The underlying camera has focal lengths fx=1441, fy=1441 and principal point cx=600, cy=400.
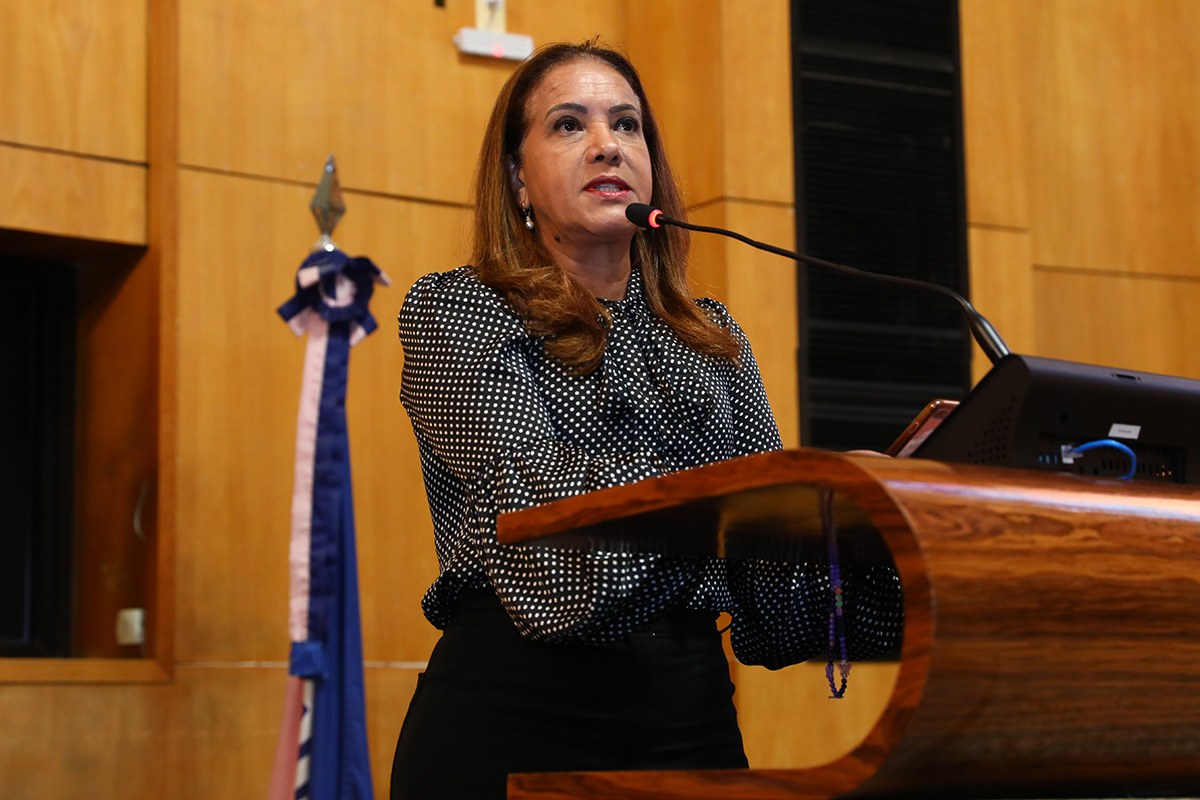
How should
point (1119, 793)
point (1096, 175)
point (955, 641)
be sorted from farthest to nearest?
1. point (1096, 175)
2. point (1119, 793)
3. point (955, 641)

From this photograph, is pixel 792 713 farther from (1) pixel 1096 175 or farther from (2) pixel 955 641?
(2) pixel 955 641

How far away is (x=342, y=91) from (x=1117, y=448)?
109 inches

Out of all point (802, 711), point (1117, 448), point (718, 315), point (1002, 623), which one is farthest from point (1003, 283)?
Result: point (1002, 623)

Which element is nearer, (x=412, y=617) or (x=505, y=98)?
(x=505, y=98)

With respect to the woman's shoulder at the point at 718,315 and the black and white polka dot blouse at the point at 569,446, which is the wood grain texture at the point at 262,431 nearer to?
the woman's shoulder at the point at 718,315

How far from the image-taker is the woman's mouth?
1.76 meters

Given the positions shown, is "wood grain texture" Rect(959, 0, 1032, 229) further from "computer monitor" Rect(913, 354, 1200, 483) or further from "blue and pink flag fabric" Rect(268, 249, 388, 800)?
"computer monitor" Rect(913, 354, 1200, 483)

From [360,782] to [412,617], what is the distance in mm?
860

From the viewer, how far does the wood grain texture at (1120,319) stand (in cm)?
434

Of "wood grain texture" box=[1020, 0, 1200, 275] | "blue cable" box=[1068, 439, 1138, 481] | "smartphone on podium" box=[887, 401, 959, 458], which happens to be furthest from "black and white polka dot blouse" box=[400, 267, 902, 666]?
"wood grain texture" box=[1020, 0, 1200, 275]

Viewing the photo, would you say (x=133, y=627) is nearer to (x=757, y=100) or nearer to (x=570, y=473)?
(x=757, y=100)

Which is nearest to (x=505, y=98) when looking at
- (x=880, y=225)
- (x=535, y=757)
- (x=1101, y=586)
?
(x=535, y=757)

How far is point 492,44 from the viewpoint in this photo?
372 cm

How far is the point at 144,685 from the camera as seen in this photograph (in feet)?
10.1
